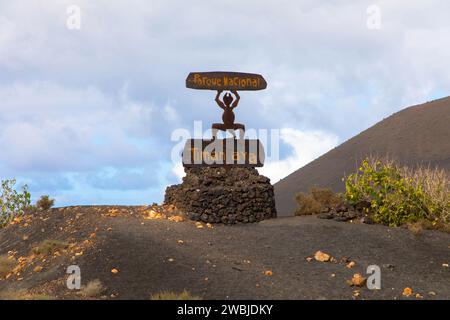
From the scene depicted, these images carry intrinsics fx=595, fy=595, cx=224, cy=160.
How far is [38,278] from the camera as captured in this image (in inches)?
537

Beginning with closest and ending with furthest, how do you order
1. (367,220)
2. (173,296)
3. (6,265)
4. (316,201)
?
1. (173,296)
2. (6,265)
3. (367,220)
4. (316,201)

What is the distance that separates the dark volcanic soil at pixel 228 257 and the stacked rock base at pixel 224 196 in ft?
2.31

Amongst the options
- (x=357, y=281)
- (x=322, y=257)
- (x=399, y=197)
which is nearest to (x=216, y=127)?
(x=399, y=197)

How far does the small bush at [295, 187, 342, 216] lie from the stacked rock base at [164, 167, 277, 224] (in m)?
1.19

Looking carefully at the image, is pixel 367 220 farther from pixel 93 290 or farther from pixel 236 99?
pixel 93 290

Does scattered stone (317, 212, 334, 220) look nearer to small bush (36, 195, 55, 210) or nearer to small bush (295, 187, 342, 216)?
small bush (295, 187, 342, 216)

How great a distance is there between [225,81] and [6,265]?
9258mm

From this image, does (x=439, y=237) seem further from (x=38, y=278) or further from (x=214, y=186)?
(x=38, y=278)

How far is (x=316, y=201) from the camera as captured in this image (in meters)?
19.8

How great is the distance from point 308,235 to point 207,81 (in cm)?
689

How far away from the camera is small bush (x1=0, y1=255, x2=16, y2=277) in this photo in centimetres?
1562

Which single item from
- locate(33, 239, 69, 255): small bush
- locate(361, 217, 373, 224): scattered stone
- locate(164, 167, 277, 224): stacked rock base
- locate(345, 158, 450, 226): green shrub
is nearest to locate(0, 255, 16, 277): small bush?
locate(33, 239, 69, 255): small bush

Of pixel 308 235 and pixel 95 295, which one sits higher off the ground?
pixel 308 235
